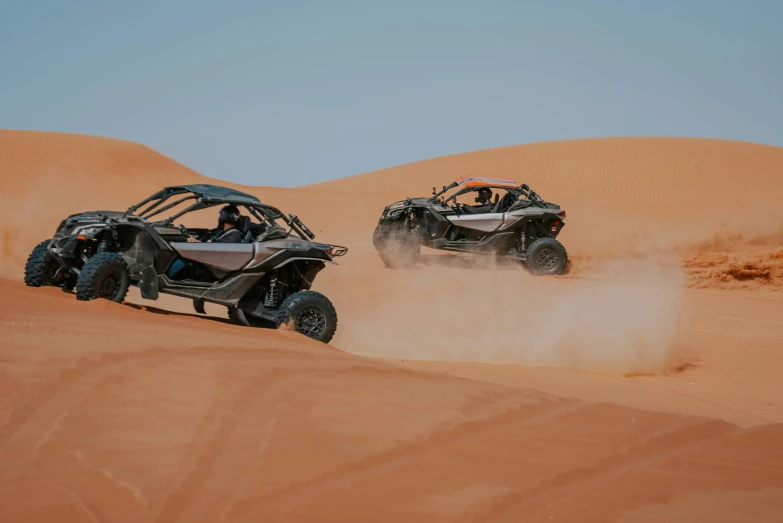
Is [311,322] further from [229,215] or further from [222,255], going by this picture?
[229,215]

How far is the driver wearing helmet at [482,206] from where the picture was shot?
57.1ft

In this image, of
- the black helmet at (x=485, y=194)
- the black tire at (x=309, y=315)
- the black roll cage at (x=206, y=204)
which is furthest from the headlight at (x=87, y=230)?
the black helmet at (x=485, y=194)

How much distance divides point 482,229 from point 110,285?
353 inches

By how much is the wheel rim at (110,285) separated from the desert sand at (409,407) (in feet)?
0.81

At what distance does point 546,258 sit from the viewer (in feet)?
55.4

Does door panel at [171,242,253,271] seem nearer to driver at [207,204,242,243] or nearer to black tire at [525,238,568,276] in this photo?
driver at [207,204,242,243]

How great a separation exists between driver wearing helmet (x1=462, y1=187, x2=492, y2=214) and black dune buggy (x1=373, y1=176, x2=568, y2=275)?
0.7 inches

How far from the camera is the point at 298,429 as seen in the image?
16.3 ft

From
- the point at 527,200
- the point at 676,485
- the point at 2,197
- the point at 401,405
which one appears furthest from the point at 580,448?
the point at 2,197

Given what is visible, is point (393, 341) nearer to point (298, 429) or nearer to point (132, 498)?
point (298, 429)

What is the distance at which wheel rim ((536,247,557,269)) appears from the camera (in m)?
16.9

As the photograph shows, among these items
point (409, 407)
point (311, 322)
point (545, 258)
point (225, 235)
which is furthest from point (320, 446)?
→ point (545, 258)

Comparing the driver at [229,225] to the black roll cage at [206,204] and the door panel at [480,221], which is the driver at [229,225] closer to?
the black roll cage at [206,204]

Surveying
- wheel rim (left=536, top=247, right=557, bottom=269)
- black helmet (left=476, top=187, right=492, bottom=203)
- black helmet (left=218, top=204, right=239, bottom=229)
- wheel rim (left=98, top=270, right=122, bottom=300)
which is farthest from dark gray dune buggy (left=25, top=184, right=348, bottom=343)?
black helmet (left=476, top=187, right=492, bottom=203)
